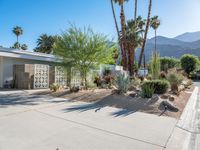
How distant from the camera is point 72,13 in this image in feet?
53.2

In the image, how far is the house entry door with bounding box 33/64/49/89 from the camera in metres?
16.1

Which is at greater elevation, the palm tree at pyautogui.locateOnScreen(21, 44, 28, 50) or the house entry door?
the palm tree at pyautogui.locateOnScreen(21, 44, 28, 50)

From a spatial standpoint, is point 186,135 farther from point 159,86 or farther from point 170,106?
point 159,86

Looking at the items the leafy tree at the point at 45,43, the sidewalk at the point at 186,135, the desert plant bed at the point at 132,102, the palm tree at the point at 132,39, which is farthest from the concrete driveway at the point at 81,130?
the leafy tree at the point at 45,43

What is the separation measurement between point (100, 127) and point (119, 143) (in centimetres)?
128

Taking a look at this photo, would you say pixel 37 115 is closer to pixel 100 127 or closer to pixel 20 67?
pixel 100 127

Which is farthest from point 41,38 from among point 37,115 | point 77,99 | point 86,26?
point 37,115

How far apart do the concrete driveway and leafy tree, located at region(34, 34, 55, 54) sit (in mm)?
33559

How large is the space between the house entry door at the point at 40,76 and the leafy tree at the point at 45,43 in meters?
22.8

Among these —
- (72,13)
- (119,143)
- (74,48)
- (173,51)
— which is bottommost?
(119,143)

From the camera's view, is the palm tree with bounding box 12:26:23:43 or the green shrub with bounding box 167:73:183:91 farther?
the palm tree with bounding box 12:26:23:43

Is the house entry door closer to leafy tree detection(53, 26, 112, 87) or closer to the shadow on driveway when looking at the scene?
leafy tree detection(53, 26, 112, 87)

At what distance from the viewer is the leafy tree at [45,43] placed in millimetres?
39219

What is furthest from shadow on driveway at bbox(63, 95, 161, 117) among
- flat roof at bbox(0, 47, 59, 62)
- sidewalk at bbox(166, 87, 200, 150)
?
flat roof at bbox(0, 47, 59, 62)
